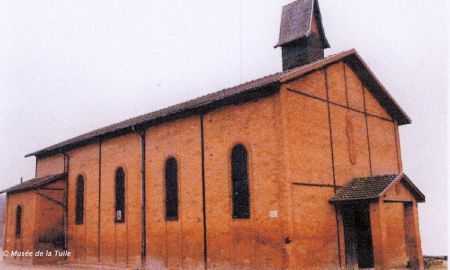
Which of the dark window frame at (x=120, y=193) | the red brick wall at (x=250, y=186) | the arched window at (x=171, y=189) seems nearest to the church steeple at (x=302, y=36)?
the red brick wall at (x=250, y=186)

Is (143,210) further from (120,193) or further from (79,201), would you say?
(79,201)

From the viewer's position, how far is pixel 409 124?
71.9 ft

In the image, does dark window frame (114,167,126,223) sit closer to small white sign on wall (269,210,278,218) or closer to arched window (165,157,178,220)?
arched window (165,157,178,220)

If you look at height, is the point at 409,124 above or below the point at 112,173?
above

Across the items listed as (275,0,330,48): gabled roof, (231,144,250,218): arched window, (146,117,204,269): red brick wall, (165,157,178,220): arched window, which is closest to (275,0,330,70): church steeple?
(275,0,330,48): gabled roof

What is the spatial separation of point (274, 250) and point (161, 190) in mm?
6525

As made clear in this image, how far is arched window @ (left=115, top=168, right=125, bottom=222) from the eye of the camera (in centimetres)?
2136

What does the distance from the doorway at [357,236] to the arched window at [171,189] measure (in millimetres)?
6712

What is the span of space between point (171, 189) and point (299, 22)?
362 inches

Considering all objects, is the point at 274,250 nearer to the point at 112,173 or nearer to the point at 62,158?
the point at 112,173

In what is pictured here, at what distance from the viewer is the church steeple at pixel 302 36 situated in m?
19.6

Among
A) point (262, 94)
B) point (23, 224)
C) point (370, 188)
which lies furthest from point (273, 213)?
point (23, 224)

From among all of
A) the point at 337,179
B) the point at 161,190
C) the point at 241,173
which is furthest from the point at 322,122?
the point at 161,190

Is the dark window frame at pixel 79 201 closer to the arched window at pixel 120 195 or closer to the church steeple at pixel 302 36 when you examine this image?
the arched window at pixel 120 195
